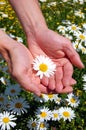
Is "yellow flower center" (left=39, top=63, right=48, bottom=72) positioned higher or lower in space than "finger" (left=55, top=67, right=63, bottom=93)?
lower

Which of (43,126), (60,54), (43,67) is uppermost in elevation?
(60,54)

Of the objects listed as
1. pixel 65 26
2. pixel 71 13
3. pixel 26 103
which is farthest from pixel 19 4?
pixel 71 13

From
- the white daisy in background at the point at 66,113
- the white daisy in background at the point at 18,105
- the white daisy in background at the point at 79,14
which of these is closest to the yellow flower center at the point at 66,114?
the white daisy in background at the point at 66,113

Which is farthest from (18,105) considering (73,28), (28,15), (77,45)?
(73,28)

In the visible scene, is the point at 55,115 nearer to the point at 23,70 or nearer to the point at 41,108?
the point at 41,108

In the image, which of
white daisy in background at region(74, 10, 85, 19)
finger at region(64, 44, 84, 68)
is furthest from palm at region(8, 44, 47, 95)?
white daisy in background at region(74, 10, 85, 19)

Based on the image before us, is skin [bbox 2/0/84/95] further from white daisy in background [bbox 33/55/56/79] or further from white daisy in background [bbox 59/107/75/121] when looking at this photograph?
white daisy in background [bbox 59/107/75/121]

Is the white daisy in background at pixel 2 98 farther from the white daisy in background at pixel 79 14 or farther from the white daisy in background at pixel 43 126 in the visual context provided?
the white daisy in background at pixel 79 14
